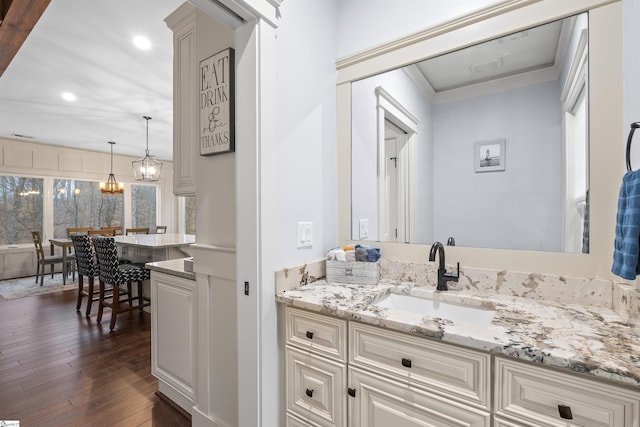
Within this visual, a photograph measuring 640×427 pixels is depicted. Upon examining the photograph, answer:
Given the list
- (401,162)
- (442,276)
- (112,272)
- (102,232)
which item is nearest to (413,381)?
(442,276)

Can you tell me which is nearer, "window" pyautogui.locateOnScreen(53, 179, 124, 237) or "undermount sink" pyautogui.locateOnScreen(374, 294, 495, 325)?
"undermount sink" pyautogui.locateOnScreen(374, 294, 495, 325)

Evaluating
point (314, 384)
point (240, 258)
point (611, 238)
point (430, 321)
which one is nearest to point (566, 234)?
point (611, 238)

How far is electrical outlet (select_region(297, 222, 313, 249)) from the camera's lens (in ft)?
4.95

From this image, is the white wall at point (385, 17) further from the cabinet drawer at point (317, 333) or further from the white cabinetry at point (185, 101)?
the cabinet drawer at point (317, 333)

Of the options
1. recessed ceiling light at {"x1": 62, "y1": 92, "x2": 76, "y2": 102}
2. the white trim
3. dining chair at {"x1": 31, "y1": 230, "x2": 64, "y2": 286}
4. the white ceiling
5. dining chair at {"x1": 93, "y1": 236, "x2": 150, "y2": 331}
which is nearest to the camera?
the white trim

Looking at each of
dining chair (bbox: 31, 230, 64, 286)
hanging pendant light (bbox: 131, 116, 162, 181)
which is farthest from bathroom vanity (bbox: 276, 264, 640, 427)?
dining chair (bbox: 31, 230, 64, 286)

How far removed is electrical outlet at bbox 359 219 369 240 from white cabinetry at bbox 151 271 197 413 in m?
1.04

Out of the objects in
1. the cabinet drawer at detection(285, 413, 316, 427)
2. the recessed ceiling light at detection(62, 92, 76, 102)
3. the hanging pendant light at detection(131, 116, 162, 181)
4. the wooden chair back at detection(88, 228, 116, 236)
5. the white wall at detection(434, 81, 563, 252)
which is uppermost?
the recessed ceiling light at detection(62, 92, 76, 102)

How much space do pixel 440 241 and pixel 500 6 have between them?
3.55 ft

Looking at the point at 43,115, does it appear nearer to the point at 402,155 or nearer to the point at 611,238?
the point at 402,155

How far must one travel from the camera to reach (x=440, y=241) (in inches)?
59.6

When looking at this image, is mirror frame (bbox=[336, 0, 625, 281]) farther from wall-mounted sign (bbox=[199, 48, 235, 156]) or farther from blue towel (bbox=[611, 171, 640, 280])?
wall-mounted sign (bbox=[199, 48, 235, 156])

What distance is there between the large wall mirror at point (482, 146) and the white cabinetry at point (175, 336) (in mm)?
1135

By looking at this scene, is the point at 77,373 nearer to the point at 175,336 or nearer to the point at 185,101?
the point at 175,336
